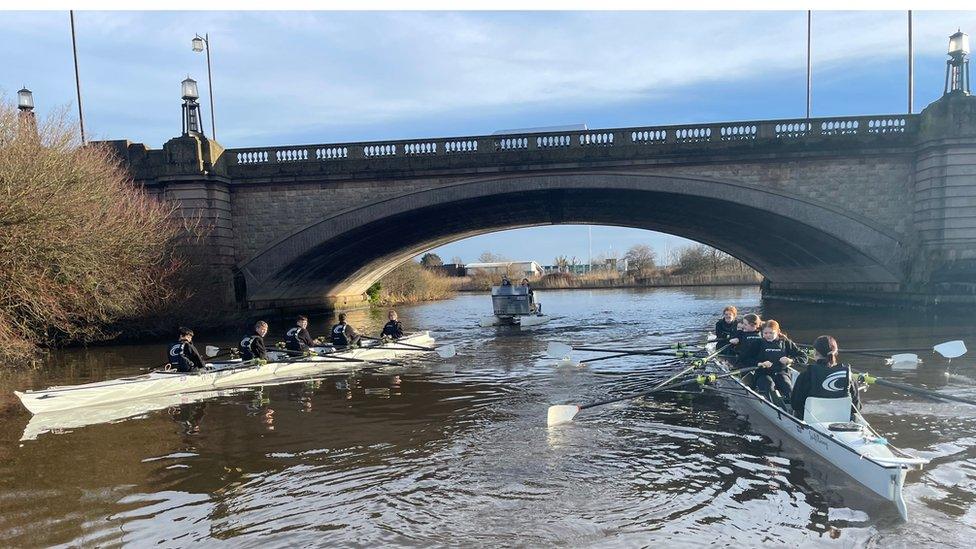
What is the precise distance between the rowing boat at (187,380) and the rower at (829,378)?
9502 millimetres

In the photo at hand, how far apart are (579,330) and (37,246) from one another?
56.1 ft

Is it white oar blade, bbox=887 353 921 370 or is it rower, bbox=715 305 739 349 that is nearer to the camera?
rower, bbox=715 305 739 349

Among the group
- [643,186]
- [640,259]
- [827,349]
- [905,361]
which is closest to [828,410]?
[827,349]

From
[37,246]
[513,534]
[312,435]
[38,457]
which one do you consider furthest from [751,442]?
[37,246]

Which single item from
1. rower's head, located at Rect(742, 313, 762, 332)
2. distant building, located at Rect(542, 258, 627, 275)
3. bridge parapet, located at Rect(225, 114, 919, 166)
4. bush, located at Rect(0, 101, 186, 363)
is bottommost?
distant building, located at Rect(542, 258, 627, 275)

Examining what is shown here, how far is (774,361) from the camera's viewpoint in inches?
340

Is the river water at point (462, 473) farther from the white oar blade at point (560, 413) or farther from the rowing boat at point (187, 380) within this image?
the rowing boat at point (187, 380)

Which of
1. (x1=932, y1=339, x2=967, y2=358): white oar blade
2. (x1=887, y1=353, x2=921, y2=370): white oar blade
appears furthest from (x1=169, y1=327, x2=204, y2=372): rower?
(x1=932, y1=339, x2=967, y2=358): white oar blade

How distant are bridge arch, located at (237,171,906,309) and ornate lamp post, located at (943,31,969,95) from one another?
5.34 meters

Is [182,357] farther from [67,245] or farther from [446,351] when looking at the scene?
[446,351]

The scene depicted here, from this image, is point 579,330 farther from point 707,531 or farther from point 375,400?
point 707,531

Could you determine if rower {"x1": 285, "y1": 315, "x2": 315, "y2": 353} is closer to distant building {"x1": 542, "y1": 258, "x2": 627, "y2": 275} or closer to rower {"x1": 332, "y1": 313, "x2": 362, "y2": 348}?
rower {"x1": 332, "y1": 313, "x2": 362, "y2": 348}

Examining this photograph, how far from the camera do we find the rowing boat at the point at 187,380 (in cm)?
959

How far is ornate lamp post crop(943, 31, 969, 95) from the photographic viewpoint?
20.8m
